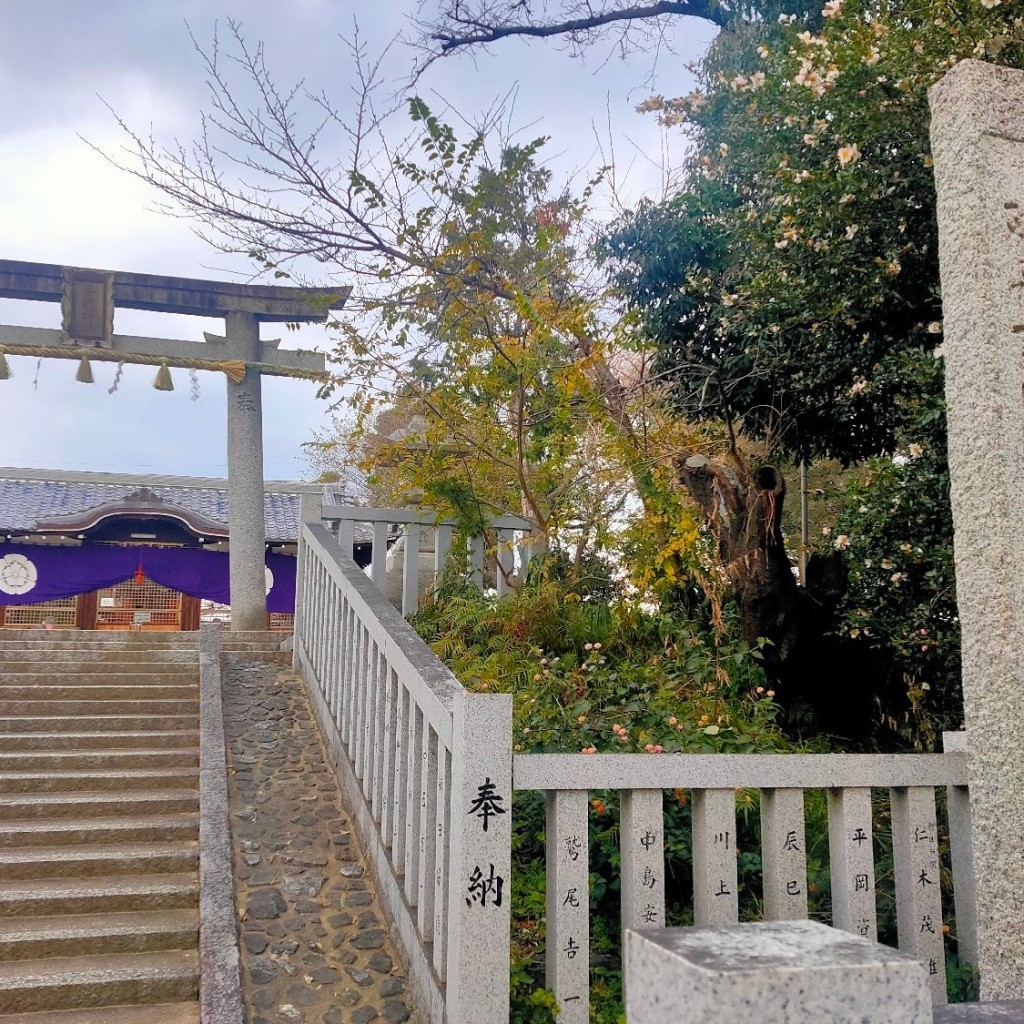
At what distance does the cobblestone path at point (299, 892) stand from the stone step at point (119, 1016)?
0.27 metres

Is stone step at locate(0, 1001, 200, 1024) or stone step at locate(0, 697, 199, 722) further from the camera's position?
stone step at locate(0, 697, 199, 722)

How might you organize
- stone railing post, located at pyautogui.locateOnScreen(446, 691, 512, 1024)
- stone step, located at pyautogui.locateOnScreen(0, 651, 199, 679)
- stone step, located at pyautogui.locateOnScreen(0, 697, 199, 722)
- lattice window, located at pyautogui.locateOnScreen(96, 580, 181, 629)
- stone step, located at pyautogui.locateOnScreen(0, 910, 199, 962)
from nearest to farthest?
stone railing post, located at pyautogui.locateOnScreen(446, 691, 512, 1024), stone step, located at pyautogui.locateOnScreen(0, 910, 199, 962), stone step, located at pyautogui.locateOnScreen(0, 697, 199, 722), stone step, located at pyautogui.locateOnScreen(0, 651, 199, 679), lattice window, located at pyautogui.locateOnScreen(96, 580, 181, 629)

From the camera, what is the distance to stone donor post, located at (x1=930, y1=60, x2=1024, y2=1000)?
3.02 metres

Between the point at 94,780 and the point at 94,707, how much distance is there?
3.23 feet

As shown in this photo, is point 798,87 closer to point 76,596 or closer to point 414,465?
point 414,465

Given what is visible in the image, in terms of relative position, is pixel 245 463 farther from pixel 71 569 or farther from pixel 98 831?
pixel 71 569

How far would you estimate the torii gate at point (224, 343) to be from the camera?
916 centimetres

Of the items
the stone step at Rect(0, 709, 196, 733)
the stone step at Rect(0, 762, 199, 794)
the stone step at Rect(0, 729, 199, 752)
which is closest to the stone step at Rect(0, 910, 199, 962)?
the stone step at Rect(0, 762, 199, 794)

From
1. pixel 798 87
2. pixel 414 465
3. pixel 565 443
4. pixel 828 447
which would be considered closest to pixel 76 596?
pixel 414 465

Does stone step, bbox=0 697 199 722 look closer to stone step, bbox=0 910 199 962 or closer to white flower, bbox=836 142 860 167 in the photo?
stone step, bbox=0 910 199 962

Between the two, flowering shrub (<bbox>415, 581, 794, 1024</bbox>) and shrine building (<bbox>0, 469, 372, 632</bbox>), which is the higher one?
shrine building (<bbox>0, 469, 372, 632</bbox>)

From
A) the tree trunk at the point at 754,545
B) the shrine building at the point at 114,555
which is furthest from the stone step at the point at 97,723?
the shrine building at the point at 114,555

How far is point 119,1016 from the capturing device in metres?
3.34

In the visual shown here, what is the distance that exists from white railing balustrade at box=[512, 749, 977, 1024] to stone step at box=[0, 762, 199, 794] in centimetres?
307
